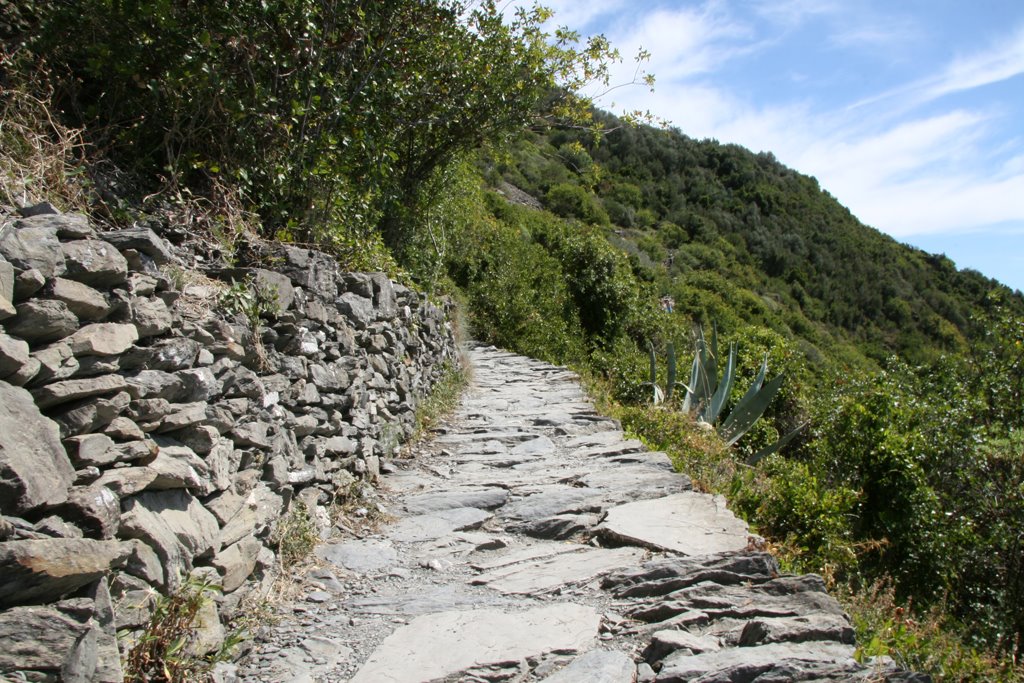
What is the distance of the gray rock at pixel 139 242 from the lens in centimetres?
326

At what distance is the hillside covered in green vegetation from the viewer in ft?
15.6

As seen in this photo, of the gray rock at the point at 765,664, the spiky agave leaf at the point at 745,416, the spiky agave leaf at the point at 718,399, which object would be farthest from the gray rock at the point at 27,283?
the spiky agave leaf at the point at 718,399

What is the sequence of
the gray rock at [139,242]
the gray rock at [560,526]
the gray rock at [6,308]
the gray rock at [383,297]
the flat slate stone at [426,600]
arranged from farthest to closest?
the gray rock at [383,297]
the gray rock at [560,526]
the flat slate stone at [426,600]
the gray rock at [139,242]
the gray rock at [6,308]

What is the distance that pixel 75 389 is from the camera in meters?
2.66

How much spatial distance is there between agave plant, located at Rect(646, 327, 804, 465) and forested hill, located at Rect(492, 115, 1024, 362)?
61.7 feet

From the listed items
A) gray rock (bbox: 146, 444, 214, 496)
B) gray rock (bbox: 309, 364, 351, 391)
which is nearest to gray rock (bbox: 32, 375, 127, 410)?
gray rock (bbox: 146, 444, 214, 496)

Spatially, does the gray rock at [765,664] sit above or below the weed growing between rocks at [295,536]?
above

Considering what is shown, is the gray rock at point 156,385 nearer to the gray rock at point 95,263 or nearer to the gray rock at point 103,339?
the gray rock at point 103,339

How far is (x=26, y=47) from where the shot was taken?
479 centimetres

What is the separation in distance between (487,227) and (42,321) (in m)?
13.5

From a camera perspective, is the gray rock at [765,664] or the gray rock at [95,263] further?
the gray rock at [95,263]

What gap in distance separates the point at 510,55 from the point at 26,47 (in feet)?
17.1

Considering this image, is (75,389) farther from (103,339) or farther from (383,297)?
(383,297)

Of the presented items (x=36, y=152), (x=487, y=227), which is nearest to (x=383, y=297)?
(x=36, y=152)
